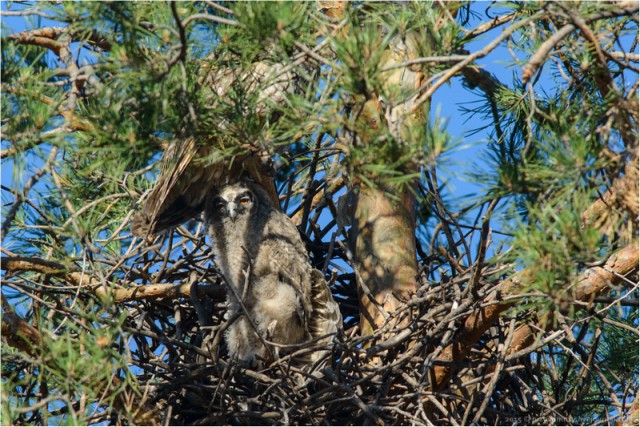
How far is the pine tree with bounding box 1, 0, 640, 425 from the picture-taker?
2.03 m

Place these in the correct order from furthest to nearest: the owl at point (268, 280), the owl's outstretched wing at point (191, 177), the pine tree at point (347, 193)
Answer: the owl at point (268, 280) < the owl's outstretched wing at point (191, 177) < the pine tree at point (347, 193)

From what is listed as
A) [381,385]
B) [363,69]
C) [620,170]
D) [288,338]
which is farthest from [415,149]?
[288,338]

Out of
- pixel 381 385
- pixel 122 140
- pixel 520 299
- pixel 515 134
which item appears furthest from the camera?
pixel 515 134

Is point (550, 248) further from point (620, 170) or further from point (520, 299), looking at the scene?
point (520, 299)

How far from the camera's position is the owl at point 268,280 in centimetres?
358

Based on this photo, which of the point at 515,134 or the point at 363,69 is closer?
the point at 363,69

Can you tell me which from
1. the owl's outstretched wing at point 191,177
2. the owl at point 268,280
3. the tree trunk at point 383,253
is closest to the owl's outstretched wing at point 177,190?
the owl's outstretched wing at point 191,177

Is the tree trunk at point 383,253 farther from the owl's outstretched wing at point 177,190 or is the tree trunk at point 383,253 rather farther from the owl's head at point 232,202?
the owl's outstretched wing at point 177,190

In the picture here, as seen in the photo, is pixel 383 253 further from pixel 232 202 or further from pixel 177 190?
pixel 177 190

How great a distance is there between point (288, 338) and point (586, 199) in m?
1.92

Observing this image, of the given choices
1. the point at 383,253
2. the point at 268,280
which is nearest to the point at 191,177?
the point at 268,280

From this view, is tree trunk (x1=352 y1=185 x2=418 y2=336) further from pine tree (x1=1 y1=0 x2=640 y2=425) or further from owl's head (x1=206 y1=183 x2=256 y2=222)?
owl's head (x1=206 y1=183 x2=256 y2=222)

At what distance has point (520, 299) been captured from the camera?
2541 millimetres

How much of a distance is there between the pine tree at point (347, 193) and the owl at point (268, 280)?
11 cm
